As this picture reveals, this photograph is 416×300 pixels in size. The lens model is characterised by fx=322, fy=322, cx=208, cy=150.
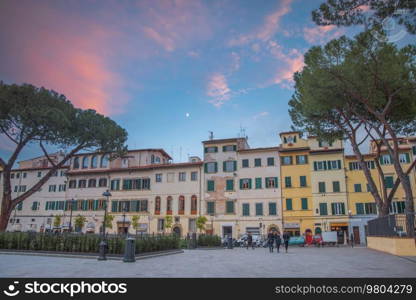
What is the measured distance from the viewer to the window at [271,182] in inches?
1544

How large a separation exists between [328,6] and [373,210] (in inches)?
1132

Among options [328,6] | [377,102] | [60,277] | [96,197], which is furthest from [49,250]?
[96,197]

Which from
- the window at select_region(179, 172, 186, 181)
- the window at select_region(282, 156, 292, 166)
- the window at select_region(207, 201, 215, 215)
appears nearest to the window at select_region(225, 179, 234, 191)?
the window at select_region(207, 201, 215, 215)

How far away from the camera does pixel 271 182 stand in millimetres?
39469

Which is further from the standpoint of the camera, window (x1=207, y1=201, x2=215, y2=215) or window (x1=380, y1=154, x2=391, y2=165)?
window (x1=207, y1=201, x2=215, y2=215)

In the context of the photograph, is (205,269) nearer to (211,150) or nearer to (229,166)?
(229,166)

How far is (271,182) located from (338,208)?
805 centimetres

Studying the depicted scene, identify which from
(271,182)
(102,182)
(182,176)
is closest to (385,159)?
(271,182)

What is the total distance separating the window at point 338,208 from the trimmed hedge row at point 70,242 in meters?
23.9

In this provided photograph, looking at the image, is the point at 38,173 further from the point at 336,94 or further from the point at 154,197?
the point at 336,94

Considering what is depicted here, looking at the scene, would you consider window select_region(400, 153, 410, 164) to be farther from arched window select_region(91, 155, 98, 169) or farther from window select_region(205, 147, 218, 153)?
arched window select_region(91, 155, 98, 169)

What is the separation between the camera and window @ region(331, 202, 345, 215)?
119 ft

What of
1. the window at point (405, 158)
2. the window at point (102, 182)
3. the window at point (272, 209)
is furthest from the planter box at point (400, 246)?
the window at point (102, 182)

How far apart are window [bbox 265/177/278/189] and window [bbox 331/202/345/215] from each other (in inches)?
268
